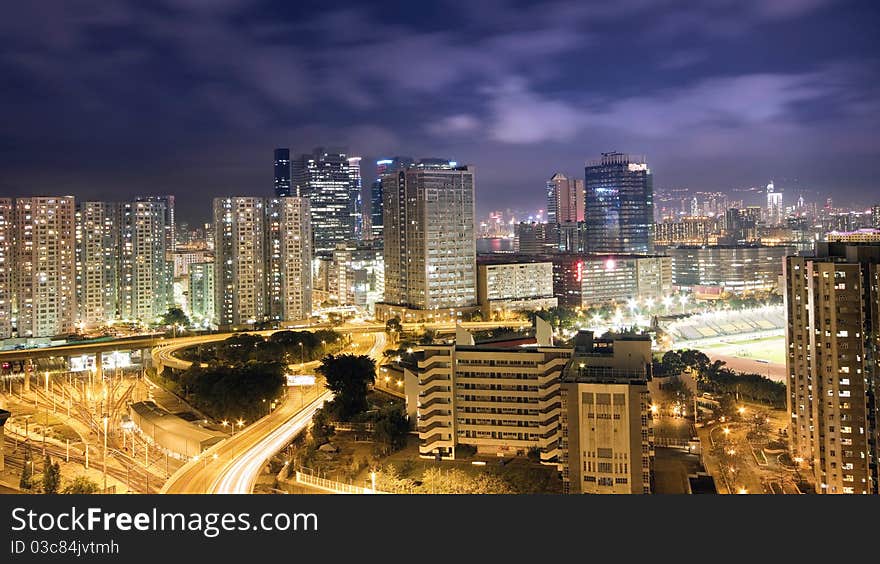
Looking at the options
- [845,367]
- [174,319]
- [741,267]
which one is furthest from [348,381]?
[741,267]

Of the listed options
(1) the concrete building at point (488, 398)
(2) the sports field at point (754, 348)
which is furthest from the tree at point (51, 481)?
(2) the sports field at point (754, 348)

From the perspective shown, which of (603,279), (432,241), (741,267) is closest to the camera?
(432,241)

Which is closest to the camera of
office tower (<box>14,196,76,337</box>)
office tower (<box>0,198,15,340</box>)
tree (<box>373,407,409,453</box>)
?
tree (<box>373,407,409,453</box>)

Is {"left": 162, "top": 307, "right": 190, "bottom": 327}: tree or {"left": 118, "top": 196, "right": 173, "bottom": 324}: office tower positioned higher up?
{"left": 118, "top": 196, "right": 173, "bottom": 324}: office tower

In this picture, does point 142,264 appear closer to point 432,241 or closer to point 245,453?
point 432,241

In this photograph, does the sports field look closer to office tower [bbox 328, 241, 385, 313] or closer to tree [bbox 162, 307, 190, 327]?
office tower [bbox 328, 241, 385, 313]

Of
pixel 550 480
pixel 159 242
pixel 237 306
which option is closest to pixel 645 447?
pixel 550 480

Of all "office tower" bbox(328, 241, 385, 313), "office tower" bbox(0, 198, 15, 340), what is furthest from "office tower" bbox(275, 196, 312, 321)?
"office tower" bbox(0, 198, 15, 340)

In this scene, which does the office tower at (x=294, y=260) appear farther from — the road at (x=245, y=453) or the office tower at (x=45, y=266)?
the road at (x=245, y=453)
